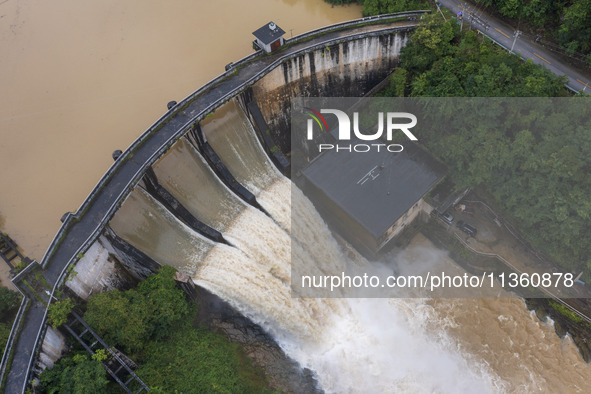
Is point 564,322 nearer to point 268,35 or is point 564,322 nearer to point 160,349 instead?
point 160,349

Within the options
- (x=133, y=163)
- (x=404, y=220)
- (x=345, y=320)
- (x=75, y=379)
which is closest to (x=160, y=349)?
(x=75, y=379)

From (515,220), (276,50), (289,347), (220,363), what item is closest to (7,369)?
(220,363)

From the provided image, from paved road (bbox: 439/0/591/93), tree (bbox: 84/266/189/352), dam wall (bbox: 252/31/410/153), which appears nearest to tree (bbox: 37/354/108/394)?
tree (bbox: 84/266/189/352)

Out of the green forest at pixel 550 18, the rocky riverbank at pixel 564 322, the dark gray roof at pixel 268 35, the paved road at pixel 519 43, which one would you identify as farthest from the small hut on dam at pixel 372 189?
the green forest at pixel 550 18

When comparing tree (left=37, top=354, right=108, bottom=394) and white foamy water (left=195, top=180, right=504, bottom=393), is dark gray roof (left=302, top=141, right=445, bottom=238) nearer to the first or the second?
white foamy water (left=195, top=180, right=504, bottom=393)

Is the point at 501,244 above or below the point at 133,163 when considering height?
below

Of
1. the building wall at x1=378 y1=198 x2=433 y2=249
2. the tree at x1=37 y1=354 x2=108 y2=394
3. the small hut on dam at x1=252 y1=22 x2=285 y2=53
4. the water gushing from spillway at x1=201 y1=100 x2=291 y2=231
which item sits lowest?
the building wall at x1=378 y1=198 x2=433 y2=249
